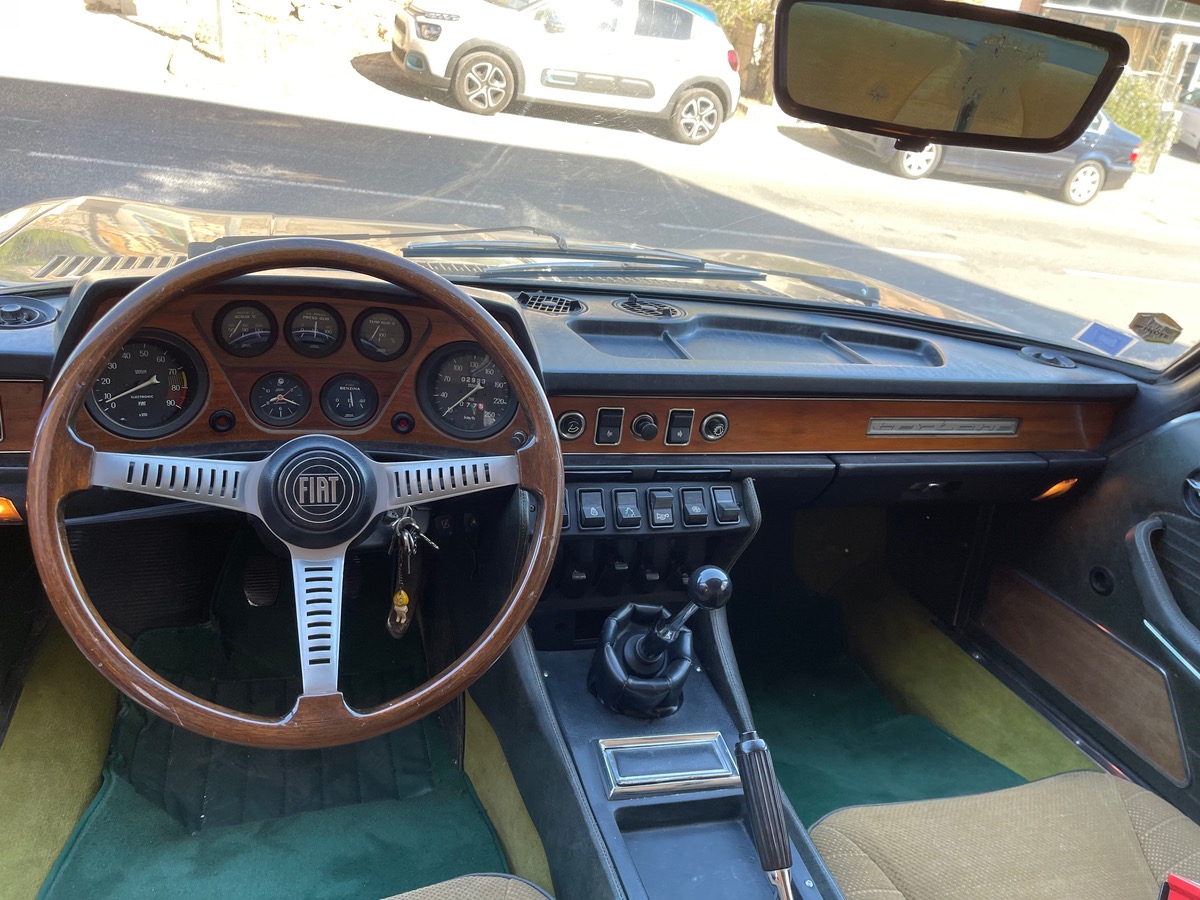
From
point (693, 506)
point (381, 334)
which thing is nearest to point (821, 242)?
point (693, 506)

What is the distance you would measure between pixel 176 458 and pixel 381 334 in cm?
61

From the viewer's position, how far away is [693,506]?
2.38 m

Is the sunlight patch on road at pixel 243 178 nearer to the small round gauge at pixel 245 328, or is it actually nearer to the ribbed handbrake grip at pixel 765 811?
the small round gauge at pixel 245 328

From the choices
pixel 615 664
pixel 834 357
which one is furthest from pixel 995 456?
pixel 615 664

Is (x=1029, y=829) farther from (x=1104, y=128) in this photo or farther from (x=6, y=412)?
(x=6, y=412)

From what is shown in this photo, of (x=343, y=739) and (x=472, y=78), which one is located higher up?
(x=472, y=78)

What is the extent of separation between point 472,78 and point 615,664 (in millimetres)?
1369

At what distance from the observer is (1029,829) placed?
2238 millimetres

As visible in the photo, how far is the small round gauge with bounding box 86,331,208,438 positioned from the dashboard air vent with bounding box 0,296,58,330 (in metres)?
0.26

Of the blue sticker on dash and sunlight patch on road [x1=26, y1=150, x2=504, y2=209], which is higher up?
sunlight patch on road [x1=26, y1=150, x2=504, y2=209]

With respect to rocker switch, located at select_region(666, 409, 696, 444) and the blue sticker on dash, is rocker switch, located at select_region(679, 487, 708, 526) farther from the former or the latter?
the blue sticker on dash

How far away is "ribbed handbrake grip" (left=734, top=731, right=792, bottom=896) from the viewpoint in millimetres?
1850

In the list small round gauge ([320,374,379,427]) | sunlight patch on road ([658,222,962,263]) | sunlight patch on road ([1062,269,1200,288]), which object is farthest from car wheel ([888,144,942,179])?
small round gauge ([320,374,379,427])

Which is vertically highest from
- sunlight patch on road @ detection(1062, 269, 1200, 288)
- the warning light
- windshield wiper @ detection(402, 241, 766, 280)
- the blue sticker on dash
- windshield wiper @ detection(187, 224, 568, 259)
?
sunlight patch on road @ detection(1062, 269, 1200, 288)
